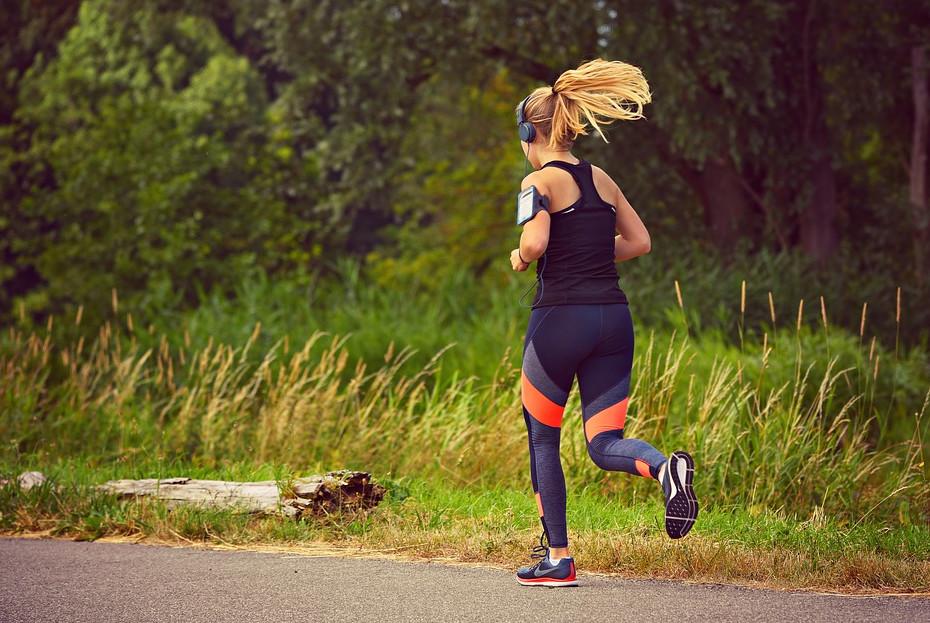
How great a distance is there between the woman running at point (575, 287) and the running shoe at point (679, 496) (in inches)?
10.1

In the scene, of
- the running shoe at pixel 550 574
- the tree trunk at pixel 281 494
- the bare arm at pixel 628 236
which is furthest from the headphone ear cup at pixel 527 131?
the tree trunk at pixel 281 494

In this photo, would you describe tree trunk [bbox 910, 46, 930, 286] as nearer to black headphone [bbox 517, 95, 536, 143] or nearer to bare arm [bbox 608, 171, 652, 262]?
bare arm [bbox 608, 171, 652, 262]

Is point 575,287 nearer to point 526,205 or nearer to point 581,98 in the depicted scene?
point 526,205

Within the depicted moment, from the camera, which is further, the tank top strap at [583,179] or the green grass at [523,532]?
the green grass at [523,532]

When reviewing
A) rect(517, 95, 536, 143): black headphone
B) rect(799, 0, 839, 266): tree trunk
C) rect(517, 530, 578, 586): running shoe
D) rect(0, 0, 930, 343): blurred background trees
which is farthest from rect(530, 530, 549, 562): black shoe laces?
rect(799, 0, 839, 266): tree trunk

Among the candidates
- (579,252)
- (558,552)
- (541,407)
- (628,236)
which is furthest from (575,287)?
(558,552)

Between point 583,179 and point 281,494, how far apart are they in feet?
9.69

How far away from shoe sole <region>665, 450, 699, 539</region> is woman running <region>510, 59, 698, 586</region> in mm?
269

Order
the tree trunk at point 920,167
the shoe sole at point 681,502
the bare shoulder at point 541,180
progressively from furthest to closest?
the tree trunk at point 920,167
the bare shoulder at point 541,180
the shoe sole at point 681,502

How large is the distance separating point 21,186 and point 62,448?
1352 centimetres

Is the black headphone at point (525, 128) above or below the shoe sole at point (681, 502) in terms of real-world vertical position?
above

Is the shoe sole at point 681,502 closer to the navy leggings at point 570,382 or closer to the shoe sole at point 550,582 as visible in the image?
the navy leggings at point 570,382

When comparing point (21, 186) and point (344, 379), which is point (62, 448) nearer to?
point (344, 379)

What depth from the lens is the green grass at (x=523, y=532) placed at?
587cm
